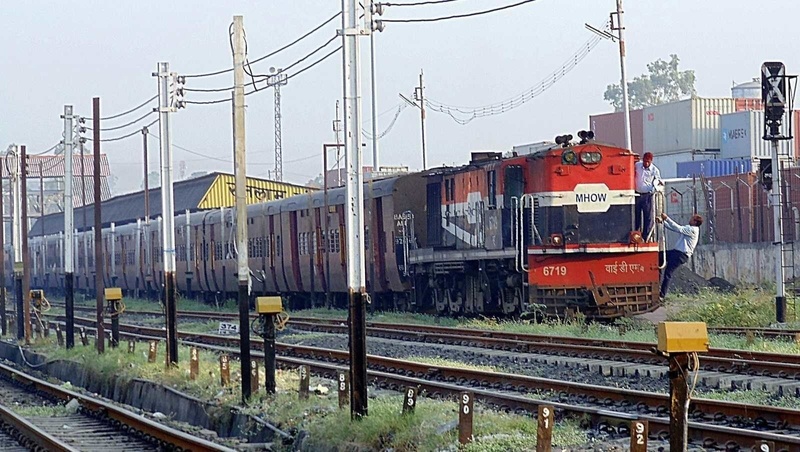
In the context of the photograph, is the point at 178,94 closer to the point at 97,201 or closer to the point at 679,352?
the point at 97,201

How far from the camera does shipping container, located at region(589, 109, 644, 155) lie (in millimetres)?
62344

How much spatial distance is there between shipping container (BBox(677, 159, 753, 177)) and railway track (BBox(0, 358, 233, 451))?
39042 millimetres

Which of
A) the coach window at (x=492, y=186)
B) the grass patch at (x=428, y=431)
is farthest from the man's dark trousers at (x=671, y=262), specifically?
the grass patch at (x=428, y=431)

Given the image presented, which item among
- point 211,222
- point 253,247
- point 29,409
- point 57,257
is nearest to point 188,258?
point 211,222

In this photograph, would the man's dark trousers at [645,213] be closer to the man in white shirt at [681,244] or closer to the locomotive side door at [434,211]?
the man in white shirt at [681,244]

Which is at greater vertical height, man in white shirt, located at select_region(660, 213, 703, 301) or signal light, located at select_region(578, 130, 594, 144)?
signal light, located at select_region(578, 130, 594, 144)

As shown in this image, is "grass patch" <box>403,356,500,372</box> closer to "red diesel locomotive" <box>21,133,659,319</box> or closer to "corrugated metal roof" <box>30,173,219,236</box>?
"red diesel locomotive" <box>21,133,659,319</box>

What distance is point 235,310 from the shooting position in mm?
38062

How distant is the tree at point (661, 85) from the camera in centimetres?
11800

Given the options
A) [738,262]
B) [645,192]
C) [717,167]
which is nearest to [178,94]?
[645,192]

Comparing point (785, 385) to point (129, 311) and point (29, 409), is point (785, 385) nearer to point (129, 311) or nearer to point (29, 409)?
point (29, 409)

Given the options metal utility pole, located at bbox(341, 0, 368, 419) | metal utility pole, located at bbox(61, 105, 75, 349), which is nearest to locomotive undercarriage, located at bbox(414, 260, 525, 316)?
metal utility pole, located at bbox(61, 105, 75, 349)

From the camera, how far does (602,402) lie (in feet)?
41.1

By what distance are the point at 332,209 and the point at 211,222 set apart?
982 cm
